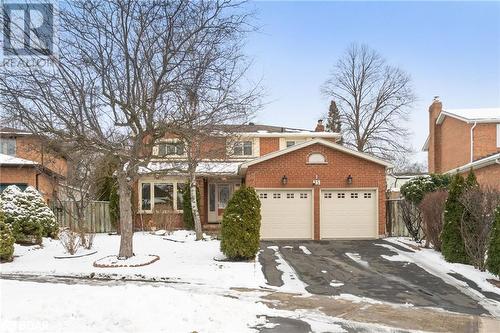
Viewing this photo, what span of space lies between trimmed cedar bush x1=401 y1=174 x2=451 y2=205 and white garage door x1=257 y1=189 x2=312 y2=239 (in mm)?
3940

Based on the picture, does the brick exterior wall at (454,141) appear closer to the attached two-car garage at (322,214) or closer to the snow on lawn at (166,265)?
the attached two-car garage at (322,214)

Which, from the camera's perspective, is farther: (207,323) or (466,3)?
(466,3)

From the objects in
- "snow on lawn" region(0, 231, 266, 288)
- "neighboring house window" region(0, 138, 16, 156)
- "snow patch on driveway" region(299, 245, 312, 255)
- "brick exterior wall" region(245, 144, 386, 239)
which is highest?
"neighboring house window" region(0, 138, 16, 156)

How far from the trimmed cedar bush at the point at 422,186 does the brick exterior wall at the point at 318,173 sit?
5.43 ft

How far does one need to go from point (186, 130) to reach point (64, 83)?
3.39 metres

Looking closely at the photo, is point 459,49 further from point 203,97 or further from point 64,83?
point 64,83

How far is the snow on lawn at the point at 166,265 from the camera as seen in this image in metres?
11.1

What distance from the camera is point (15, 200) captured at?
51.4 ft

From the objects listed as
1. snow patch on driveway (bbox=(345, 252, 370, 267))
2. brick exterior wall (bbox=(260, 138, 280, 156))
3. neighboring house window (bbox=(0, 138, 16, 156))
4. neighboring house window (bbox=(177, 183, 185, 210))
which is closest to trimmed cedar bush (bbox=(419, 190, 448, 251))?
snow patch on driveway (bbox=(345, 252, 370, 267))

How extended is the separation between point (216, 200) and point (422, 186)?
34.0ft

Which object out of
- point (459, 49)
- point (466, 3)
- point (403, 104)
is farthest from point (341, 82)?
point (466, 3)

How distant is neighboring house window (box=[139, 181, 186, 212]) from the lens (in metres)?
22.9

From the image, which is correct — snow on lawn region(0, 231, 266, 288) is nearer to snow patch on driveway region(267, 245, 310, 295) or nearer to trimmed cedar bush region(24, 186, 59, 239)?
trimmed cedar bush region(24, 186, 59, 239)

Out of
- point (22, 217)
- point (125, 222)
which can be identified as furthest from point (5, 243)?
Result: point (125, 222)
